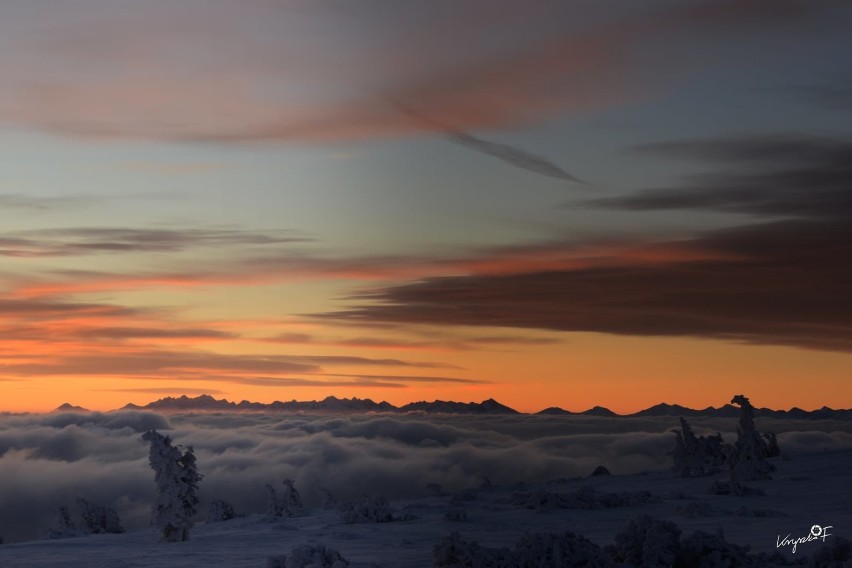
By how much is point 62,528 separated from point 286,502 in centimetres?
2047

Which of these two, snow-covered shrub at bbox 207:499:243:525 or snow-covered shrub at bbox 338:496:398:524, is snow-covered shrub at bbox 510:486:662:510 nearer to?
snow-covered shrub at bbox 338:496:398:524

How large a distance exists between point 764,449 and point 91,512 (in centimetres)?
4541

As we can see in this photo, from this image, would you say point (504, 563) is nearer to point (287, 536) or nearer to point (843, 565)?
point (843, 565)

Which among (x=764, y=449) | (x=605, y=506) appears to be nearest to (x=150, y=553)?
(x=605, y=506)

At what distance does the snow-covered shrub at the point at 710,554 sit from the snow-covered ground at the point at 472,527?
11.3ft

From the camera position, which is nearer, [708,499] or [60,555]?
[60,555]

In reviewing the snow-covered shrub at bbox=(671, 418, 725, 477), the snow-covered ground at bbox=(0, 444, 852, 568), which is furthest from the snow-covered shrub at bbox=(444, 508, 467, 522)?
the snow-covered shrub at bbox=(671, 418, 725, 477)

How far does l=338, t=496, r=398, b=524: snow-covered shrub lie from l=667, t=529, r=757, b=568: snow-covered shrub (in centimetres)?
2108

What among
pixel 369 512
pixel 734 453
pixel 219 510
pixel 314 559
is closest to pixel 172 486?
pixel 369 512

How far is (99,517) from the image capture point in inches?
2724

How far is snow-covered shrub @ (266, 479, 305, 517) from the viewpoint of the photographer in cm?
5471

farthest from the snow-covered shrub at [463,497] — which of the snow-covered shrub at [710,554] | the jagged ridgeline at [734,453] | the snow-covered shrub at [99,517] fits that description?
the snow-covered shrub at [99,517]

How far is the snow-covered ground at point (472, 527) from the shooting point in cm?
3347

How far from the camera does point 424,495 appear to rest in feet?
197
